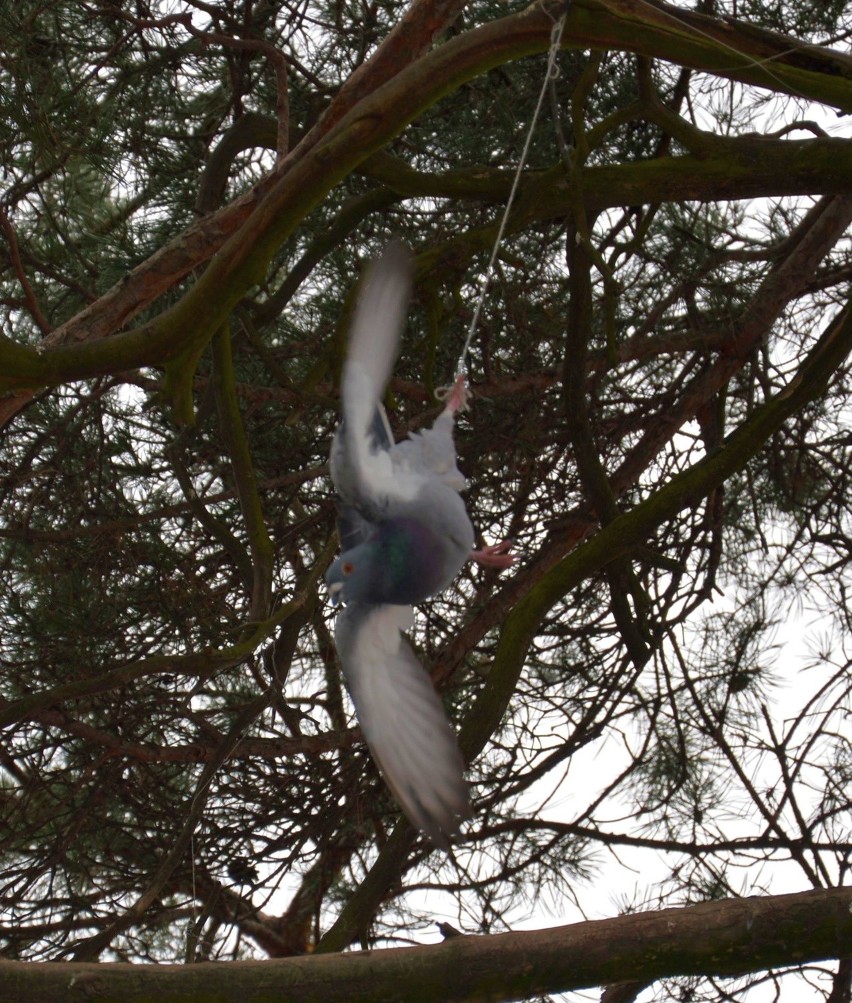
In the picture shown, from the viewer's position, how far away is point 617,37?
53.6 inches

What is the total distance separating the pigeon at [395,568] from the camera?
99cm

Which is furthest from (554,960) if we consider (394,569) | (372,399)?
(372,399)

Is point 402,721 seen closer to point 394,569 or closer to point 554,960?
point 394,569

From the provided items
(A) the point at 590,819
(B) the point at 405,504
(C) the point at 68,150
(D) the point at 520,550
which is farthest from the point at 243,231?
(A) the point at 590,819

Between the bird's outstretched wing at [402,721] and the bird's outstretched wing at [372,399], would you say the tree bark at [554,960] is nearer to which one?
the bird's outstretched wing at [402,721]

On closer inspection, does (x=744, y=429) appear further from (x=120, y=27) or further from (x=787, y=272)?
(x=120, y=27)

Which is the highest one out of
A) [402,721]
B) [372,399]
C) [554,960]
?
[372,399]

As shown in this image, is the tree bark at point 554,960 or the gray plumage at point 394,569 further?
the tree bark at point 554,960

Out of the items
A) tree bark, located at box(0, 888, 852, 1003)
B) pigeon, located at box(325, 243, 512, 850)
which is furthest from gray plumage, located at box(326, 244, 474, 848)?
tree bark, located at box(0, 888, 852, 1003)

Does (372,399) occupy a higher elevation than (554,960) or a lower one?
higher

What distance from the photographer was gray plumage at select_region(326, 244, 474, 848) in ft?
3.25

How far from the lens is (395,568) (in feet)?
3.25

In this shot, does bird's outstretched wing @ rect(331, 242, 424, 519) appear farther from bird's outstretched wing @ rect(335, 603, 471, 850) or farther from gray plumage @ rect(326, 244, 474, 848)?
bird's outstretched wing @ rect(335, 603, 471, 850)

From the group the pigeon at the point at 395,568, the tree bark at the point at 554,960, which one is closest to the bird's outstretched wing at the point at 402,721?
the pigeon at the point at 395,568
